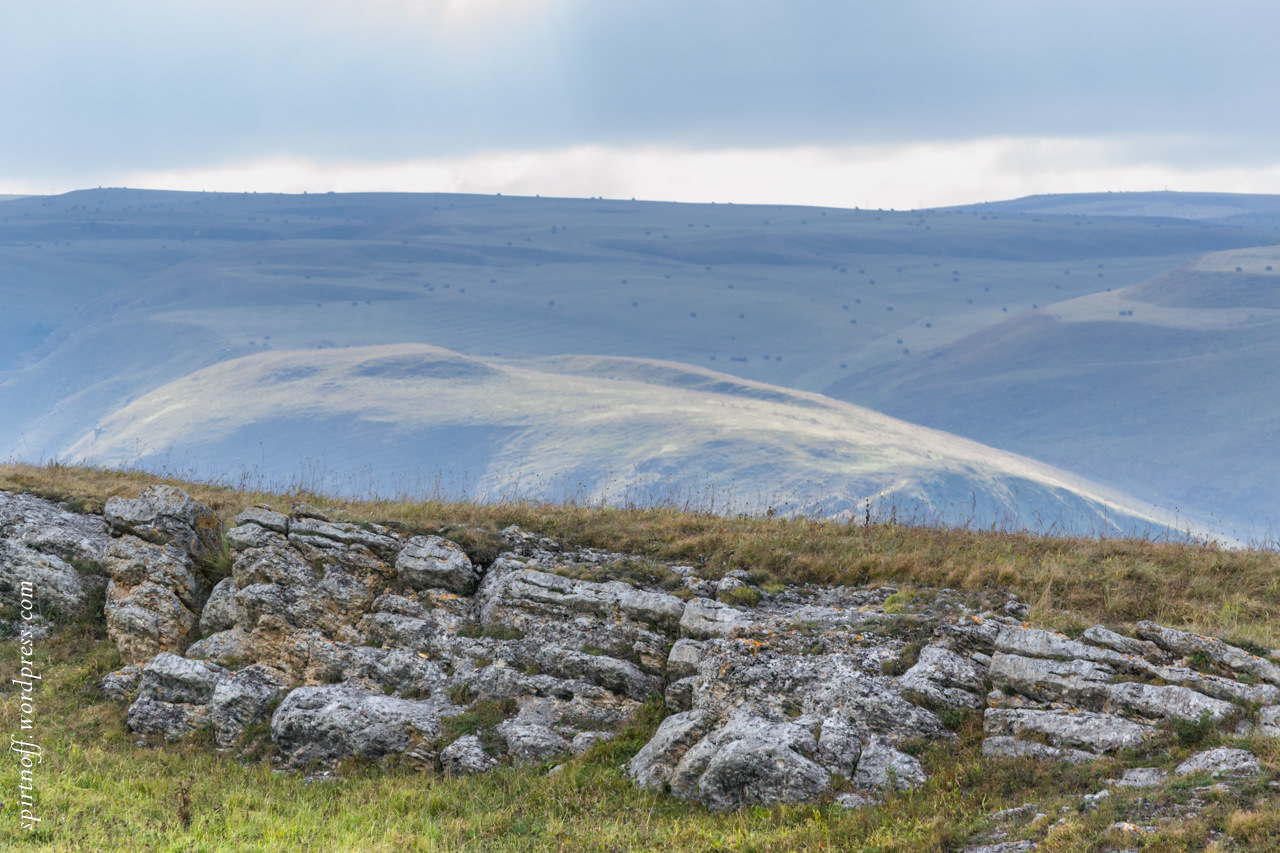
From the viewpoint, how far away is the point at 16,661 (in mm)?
14898

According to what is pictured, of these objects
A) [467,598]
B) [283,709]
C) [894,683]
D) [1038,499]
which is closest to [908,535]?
[894,683]

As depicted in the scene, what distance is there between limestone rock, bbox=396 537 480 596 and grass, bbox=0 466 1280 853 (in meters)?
1.24

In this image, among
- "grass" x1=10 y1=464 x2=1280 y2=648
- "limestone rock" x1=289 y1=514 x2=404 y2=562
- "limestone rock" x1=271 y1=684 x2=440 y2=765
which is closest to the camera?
"limestone rock" x1=271 y1=684 x2=440 y2=765

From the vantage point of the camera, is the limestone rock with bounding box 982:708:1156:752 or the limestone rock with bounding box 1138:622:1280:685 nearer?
the limestone rock with bounding box 982:708:1156:752

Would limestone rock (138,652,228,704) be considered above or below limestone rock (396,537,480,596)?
below

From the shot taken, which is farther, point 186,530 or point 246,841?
point 186,530

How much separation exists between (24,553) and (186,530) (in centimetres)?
272

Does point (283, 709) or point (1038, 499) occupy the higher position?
point (283, 709)

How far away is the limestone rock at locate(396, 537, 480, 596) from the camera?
1559 centimetres

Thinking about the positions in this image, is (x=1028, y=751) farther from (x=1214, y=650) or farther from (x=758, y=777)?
(x=1214, y=650)

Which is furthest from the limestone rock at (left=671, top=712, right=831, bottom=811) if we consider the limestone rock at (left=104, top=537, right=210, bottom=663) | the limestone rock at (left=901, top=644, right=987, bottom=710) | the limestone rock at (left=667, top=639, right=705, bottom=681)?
the limestone rock at (left=104, top=537, right=210, bottom=663)

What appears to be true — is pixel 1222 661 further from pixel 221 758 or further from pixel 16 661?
pixel 16 661

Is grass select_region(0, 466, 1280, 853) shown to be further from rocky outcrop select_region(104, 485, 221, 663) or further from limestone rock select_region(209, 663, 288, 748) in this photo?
rocky outcrop select_region(104, 485, 221, 663)

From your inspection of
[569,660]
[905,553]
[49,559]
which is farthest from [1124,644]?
[49,559]
